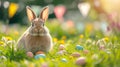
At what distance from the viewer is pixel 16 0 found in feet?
37.6

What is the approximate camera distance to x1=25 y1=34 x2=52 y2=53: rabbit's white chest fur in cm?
496

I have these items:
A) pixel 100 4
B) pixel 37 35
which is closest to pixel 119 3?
pixel 37 35

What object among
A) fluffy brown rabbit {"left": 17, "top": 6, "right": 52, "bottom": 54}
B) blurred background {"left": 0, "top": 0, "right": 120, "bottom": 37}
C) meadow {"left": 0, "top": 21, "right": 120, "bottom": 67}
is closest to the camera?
meadow {"left": 0, "top": 21, "right": 120, "bottom": 67}

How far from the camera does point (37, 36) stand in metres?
4.94

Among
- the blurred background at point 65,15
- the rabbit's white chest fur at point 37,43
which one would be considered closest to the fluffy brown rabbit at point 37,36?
the rabbit's white chest fur at point 37,43

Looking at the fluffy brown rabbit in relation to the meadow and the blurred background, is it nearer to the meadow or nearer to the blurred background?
the meadow

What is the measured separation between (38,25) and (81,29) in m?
4.47

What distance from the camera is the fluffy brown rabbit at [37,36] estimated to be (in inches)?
191

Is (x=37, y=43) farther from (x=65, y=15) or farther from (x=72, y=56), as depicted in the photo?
(x=65, y=15)

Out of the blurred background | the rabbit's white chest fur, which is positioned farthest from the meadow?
the blurred background

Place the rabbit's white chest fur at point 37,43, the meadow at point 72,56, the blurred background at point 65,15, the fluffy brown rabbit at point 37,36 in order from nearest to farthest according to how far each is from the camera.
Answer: the meadow at point 72,56, the fluffy brown rabbit at point 37,36, the rabbit's white chest fur at point 37,43, the blurred background at point 65,15

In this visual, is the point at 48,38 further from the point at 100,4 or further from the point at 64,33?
the point at 100,4

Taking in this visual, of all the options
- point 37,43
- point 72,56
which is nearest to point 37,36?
point 37,43

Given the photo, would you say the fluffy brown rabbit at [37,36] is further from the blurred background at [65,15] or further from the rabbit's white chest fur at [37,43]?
the blurred background at [65,15]
